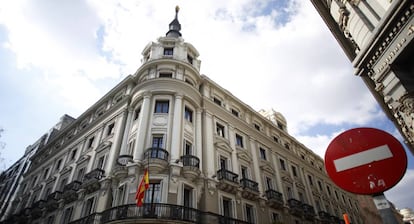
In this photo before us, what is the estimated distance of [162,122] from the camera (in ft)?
52.7

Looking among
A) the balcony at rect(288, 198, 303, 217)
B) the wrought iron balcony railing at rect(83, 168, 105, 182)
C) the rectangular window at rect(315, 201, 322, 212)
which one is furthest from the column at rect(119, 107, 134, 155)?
the rectangular window at rect(315, 201, 322, 212)

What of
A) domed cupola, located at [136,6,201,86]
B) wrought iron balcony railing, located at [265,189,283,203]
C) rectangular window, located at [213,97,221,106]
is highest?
domed cupola, located at [136,6,201,86]

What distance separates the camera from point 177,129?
15.6 m

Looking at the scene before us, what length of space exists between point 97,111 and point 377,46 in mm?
23780

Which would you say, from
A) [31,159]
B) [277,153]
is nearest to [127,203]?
[277,153]

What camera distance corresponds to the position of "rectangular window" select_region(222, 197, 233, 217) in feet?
49.8

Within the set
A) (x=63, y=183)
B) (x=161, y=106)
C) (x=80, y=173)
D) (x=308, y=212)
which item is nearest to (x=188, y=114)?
(x=161, y=106)

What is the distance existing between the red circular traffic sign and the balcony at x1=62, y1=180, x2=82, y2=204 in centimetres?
1800

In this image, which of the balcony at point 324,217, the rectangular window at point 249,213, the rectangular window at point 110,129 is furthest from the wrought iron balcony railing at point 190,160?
the balcony at point 324,217

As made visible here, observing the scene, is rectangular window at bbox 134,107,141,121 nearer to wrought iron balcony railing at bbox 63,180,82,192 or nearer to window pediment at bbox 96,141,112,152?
window pediment at bbox 96,141,112,152

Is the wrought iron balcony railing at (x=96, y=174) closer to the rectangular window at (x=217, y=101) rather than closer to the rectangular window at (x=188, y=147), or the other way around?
the rectangular window at (x=188, y=147)

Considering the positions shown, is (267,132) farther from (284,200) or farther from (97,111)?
(97,111)

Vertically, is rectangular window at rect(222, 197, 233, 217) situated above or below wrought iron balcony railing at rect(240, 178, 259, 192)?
below

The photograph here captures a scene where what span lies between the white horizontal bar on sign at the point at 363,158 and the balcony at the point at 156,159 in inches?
459
